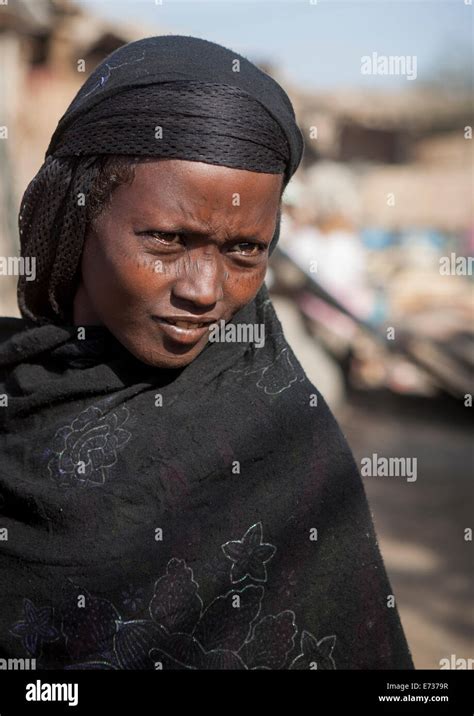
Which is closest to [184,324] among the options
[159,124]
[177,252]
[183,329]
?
[183,329]

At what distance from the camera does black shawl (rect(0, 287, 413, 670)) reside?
1581mm

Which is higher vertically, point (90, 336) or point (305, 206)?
point (305, 206)

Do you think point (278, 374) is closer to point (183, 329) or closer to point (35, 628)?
point (183, 329)

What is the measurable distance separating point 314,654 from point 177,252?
0.79 m

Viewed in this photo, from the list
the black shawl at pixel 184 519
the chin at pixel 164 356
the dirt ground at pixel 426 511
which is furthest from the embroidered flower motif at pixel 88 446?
the dirt ground at pixel 426 511

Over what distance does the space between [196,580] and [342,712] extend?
42 centimetres

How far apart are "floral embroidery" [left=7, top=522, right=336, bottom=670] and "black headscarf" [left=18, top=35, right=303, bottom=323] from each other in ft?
1.95

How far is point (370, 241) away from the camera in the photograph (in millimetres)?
23531

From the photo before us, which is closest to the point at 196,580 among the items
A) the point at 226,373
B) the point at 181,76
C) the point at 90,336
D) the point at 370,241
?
the point at 226,373

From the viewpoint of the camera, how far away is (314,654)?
1.67m

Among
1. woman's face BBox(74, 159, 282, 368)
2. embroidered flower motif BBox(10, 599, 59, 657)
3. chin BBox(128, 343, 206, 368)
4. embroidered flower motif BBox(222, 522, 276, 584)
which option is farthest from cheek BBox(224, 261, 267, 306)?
embroidered flower motif BBox(10, 599, 59, 657)

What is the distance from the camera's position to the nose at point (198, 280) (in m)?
1.50

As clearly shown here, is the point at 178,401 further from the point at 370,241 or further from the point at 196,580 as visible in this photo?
the point at 370,241

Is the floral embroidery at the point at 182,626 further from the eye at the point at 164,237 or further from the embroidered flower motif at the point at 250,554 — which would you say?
the eye at the point at 164,237
